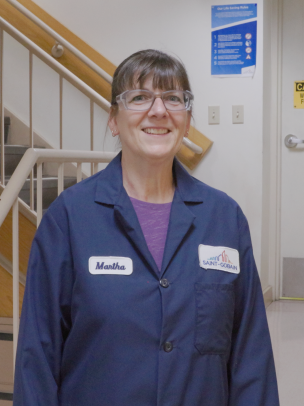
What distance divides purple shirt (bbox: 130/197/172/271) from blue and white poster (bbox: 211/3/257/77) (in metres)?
2.50

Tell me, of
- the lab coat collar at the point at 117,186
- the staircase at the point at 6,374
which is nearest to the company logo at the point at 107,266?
the lab coat collar at the point at 117,186

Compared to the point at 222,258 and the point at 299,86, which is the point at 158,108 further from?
the point at 299,86

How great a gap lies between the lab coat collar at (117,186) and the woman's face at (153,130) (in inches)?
2.9

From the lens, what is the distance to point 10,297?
7.34 ft

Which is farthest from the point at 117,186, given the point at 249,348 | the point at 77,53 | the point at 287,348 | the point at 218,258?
the point at 77,53

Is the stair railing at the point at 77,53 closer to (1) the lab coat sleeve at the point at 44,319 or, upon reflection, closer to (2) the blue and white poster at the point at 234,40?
(2) the blue and white poster at the point at 234,40

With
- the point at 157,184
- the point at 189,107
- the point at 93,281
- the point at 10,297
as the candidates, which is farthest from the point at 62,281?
the point at 10,297

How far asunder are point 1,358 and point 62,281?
1619 mm

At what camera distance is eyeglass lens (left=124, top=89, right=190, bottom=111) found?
1115 millimetres

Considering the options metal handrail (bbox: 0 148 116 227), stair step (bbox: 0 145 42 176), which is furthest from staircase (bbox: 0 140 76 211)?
metal handrail (bbox: 0 148 116 227)

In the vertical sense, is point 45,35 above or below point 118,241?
above

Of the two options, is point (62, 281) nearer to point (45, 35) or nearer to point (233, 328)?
point (233, 328)

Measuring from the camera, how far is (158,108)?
3.61 ft

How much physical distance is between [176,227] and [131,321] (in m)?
0.22
